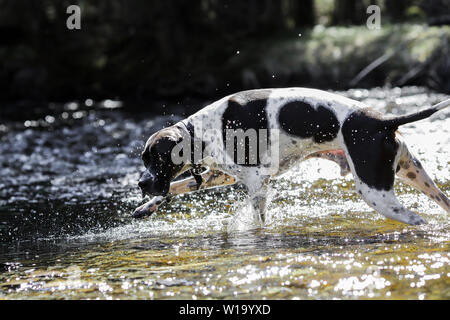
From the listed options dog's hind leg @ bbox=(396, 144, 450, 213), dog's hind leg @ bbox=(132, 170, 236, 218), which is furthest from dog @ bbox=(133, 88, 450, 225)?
dog's hind leg @ bbox=(132, 170, 236, 218)

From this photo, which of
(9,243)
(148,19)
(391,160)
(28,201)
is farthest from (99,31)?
(391,160)

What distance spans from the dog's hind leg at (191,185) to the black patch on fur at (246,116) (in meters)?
0.56

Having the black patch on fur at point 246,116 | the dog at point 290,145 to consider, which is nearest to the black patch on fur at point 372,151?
the dog at point 290,145

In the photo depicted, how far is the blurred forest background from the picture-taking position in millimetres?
17188

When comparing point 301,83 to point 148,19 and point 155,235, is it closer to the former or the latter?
point 148,19

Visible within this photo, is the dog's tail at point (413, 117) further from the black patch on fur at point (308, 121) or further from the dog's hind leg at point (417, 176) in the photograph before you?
the black patch on fur at point (308, 121)

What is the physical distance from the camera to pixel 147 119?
14.4 meters

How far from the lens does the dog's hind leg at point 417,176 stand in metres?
4.74

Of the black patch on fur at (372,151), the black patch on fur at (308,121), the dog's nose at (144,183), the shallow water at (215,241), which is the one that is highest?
the black patch on fur at (308,121)

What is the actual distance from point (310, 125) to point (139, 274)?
1766 mm

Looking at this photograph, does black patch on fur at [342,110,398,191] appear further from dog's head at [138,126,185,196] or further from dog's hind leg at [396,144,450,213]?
dog's head at [138,126,185,196]

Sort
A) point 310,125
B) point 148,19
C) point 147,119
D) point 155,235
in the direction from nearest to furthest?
point 310,125 → point 155,235 → point 147,119 → point 148,19

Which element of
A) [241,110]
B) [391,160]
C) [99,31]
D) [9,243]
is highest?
[99,31]

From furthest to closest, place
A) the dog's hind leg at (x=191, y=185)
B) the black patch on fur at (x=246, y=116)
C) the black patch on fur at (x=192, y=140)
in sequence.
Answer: the dog's hind leg at (x=191, y=185) → the black patch on fur at (x=192, y=140) → the black patch on fur at (x=246, y=116)
